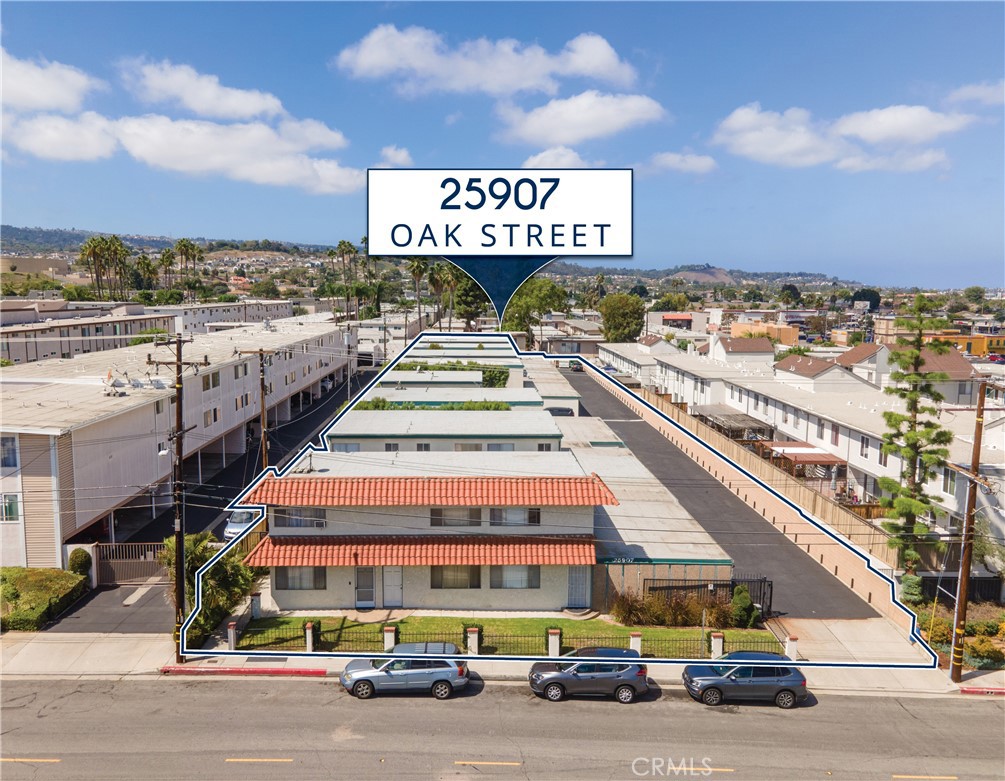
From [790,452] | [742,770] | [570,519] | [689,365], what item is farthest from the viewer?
[689,365]

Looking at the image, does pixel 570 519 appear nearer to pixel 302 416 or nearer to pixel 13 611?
pixel 13 611

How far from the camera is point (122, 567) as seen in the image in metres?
30.3

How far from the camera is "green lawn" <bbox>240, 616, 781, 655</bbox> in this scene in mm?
23781

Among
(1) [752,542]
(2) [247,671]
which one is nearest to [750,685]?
(1) [752,542]

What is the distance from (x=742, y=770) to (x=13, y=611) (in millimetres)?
25648

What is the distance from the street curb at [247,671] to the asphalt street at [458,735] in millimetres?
364

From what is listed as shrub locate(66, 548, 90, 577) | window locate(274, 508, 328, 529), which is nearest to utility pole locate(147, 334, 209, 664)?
window locate(274, 508, 328, 529)

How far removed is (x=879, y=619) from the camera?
26672 millimetres

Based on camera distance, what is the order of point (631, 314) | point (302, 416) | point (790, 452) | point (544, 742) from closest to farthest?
point (544, 742) → point (790, 452) → point (302, 416) → point (631, 314)

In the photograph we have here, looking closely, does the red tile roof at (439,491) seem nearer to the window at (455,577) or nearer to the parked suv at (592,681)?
the window at (455,577)

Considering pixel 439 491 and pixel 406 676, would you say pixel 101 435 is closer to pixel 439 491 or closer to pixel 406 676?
pixel 439 491

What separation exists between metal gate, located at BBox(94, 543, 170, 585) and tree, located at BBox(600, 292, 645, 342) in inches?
3686

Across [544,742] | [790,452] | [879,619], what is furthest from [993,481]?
[544,742]

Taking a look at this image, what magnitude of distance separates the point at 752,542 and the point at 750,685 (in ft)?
46.4
